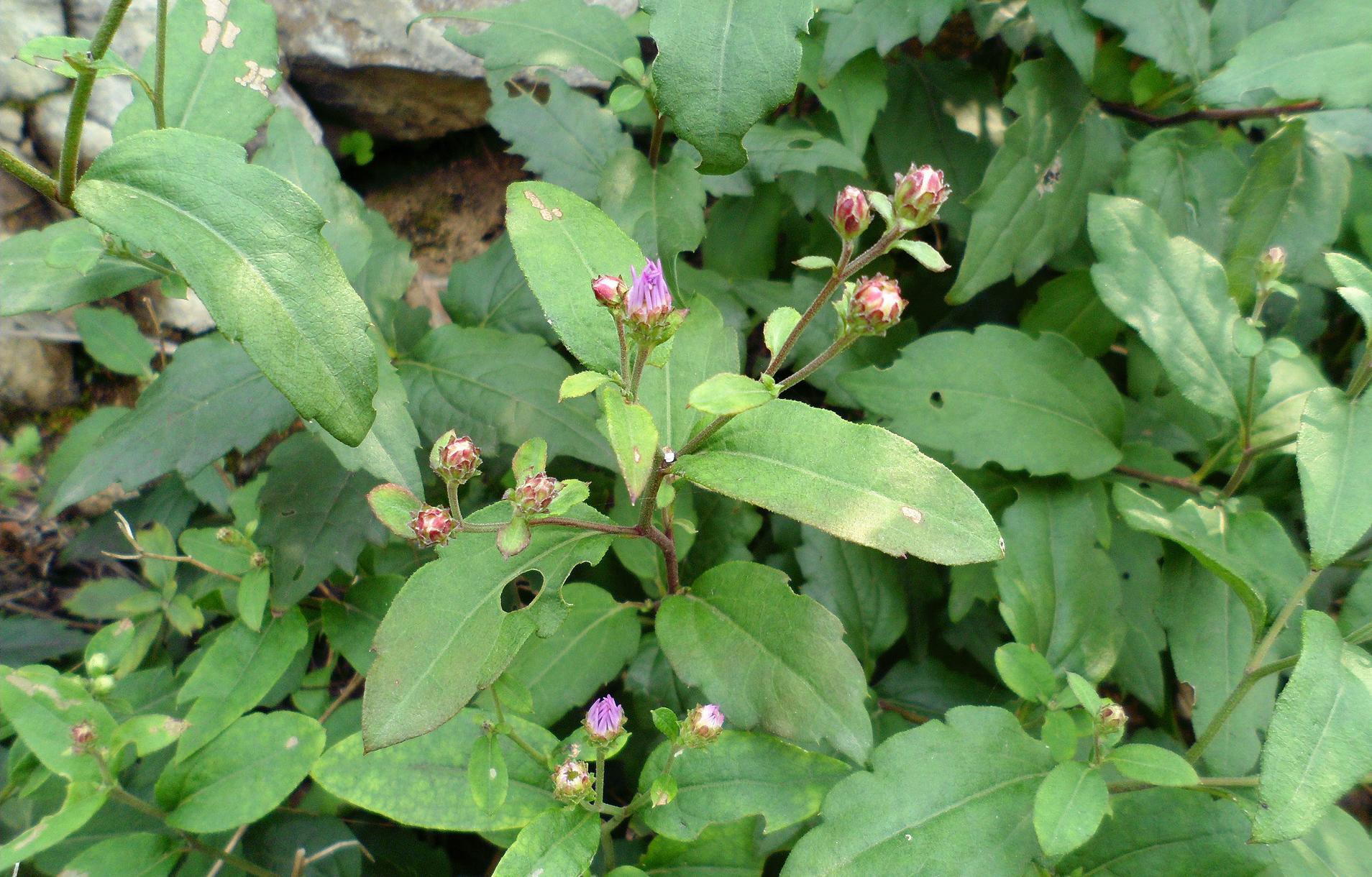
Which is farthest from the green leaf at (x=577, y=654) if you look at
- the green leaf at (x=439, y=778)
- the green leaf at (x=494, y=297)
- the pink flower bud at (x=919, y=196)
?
the pink flower bud at (x=919, y=196)

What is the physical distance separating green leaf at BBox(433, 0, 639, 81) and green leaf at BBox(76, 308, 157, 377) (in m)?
1.08

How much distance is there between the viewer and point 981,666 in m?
1.88

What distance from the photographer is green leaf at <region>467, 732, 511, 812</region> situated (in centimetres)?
113

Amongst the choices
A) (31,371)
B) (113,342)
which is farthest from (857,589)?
(31,371)

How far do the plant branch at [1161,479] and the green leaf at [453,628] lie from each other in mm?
1217

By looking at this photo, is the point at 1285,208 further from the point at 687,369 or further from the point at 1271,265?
the point at 687,369

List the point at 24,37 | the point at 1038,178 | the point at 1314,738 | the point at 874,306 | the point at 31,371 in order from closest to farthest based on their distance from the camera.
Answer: the point at 874,306 < the point at 1314,738 < the point at 1038,178 < the point at 24,37 < the point at 31,371

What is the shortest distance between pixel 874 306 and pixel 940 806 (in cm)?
83

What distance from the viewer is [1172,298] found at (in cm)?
165

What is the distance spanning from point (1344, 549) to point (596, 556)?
1.13 meters

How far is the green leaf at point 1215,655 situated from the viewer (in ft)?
4.80

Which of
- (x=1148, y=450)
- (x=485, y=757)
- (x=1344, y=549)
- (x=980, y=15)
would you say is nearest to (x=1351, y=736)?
(x=1344, y=549)

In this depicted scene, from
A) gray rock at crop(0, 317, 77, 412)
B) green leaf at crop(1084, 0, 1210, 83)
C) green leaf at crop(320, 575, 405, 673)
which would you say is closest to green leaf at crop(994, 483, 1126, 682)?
green leaf at crop(1084, 0, 1210, 83)

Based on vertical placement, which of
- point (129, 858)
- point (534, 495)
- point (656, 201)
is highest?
point (656, 201)
